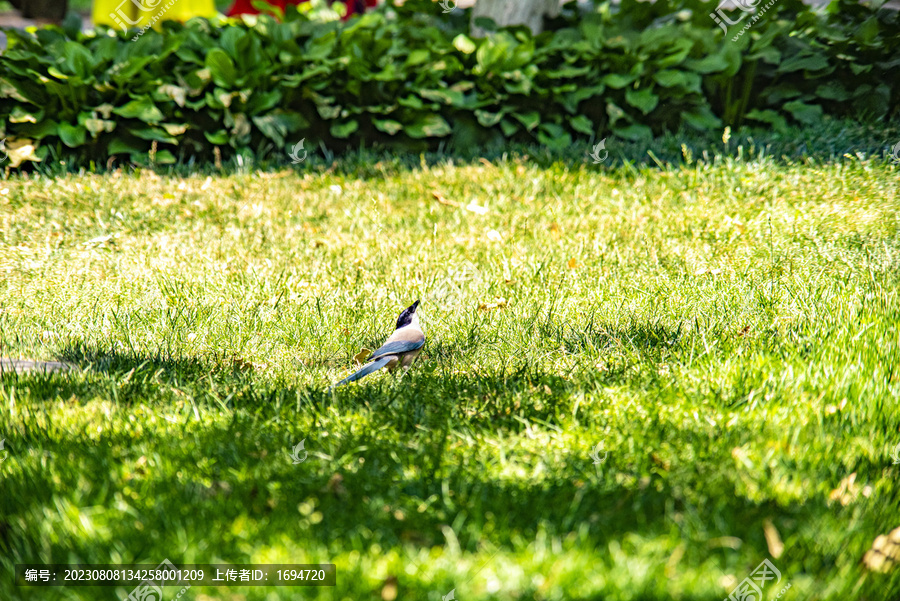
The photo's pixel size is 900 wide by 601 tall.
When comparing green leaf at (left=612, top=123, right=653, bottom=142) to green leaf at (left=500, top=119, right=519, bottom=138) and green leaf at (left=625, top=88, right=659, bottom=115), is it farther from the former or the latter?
green leaf at (left=500, top=119, right=519, bottom=138)

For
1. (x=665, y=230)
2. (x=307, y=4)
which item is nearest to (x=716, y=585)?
(x=665, y=230)

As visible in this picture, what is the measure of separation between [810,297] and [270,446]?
8.85 feet

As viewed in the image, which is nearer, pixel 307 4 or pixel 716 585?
pixel 716 585

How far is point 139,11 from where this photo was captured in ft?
29.0

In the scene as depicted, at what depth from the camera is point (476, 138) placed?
6.98m

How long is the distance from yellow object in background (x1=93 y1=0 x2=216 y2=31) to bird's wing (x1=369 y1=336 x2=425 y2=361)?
265 inches

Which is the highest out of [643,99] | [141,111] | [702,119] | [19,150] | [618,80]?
[618,80]

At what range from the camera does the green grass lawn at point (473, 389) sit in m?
2.12

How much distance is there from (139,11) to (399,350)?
7.42 m

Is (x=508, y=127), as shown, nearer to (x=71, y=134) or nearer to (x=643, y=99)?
(x=643, y=99)

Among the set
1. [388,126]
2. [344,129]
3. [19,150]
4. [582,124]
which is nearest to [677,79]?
[582,124]

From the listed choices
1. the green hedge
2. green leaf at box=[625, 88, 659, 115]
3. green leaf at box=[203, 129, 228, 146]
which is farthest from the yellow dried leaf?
green leaf at box=[625, 88, 659, 115]

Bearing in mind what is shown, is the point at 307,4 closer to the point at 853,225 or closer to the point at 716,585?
the point at 853,225

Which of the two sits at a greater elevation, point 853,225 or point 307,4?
point 307,4
